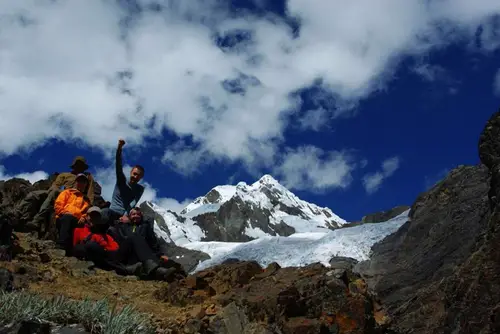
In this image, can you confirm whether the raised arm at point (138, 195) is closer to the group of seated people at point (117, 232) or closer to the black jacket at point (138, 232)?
the group of seated people at point (117, 232)

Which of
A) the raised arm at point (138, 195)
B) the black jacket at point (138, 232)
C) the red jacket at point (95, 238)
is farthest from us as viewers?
the raised arm at point (138, 195)

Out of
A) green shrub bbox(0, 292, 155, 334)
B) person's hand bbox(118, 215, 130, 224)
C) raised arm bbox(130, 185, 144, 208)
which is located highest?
raised arm bbox(130, 185, 144, 208)

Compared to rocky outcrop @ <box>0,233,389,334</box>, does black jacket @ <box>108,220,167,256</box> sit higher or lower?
higher

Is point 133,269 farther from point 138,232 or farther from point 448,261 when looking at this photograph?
point 448,261

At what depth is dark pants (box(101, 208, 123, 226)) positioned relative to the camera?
1006 centimetres

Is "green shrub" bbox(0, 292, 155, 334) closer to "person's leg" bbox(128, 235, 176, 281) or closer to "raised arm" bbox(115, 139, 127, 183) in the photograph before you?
"person's leg" bbox(128, 235, 176, 281)

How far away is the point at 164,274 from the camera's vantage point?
9.52 metres

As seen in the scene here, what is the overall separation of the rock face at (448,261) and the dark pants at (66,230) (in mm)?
5538

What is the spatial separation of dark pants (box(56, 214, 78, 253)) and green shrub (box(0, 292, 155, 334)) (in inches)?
168

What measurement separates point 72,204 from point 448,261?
10548 mm

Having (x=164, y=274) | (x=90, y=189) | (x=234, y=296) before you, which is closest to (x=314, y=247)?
(x=90, y=189)

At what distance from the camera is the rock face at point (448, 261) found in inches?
316

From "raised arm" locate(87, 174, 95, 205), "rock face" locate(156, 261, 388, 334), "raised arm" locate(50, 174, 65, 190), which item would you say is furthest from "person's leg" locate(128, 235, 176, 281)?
"raised arm" locate(50, 174, 65, 190)

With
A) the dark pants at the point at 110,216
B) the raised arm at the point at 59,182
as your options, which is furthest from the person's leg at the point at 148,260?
the raised arm at the point at 59,182
